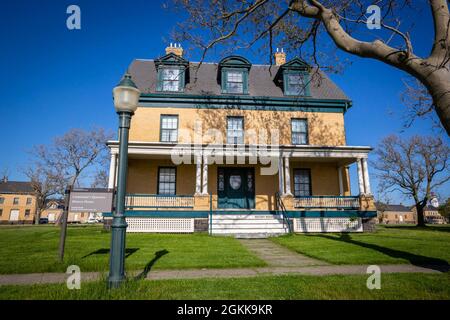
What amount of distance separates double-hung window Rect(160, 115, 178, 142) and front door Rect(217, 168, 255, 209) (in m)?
3.51

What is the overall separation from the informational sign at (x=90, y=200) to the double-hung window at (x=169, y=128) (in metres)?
9.49

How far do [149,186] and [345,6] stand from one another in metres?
13.0

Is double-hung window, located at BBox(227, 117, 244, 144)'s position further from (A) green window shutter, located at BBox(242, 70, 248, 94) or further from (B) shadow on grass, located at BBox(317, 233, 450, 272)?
(B) shadow on grass, located at BBox(317, 233, 450, 272)

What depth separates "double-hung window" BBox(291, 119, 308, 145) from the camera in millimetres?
16891

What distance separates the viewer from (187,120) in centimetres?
1630

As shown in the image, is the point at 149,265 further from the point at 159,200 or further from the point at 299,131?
the point at 299,131

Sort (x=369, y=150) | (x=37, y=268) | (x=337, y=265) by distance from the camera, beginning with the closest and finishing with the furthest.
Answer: (x=37, y=268) → (x=337, y=265) → (x=369, y=150)

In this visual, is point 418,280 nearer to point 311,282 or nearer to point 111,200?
point 311,282

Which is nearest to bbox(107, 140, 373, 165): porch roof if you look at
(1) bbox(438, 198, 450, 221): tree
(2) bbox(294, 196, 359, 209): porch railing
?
(2) bbox(294, 196, 359, 209): porch railing

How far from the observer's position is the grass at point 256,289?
368 cm

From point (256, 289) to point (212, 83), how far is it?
15547 mm

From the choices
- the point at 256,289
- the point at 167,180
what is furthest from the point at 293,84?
the point at 256,289

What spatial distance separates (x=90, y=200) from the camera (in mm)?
6633

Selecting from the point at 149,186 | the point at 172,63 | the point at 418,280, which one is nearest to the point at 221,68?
the point at 172,63
